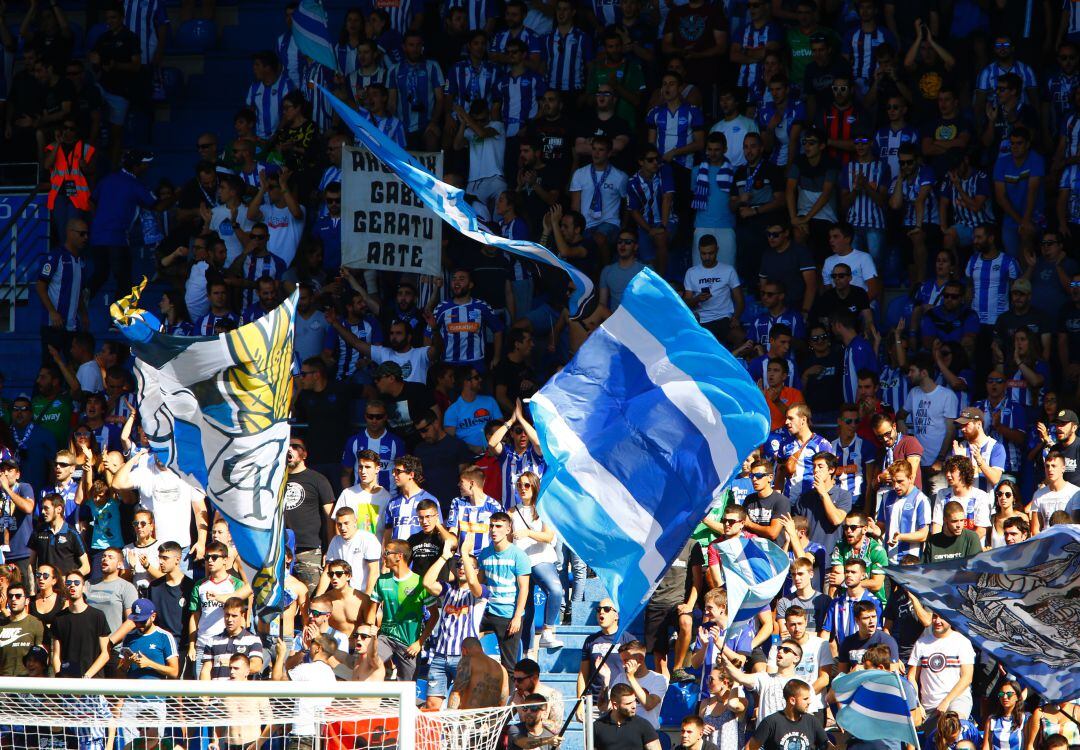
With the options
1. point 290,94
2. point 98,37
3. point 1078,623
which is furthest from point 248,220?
point 1078,623

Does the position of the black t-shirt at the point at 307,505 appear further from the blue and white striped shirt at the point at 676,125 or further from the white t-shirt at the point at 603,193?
the blue and white striped shirt at the point at 676,125

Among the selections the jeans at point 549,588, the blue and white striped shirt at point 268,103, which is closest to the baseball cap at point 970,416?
the jeans at point 549,588

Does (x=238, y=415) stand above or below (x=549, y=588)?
above

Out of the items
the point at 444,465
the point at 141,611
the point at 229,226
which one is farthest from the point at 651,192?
the point at 141,611

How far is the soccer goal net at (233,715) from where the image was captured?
9609 millimetres

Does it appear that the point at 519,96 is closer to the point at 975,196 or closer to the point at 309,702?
the point at 975,196

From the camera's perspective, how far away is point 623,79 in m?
19.5

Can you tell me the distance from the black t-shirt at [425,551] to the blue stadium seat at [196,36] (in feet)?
29.9

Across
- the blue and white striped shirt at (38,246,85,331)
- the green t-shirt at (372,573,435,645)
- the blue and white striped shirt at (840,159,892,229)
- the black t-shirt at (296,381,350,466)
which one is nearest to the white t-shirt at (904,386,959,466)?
the blue and white striped shirt at (840,159,892,229)

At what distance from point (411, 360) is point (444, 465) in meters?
1.52

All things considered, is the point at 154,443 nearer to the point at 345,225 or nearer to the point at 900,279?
the point at 345,225

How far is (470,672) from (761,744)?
7.01ft

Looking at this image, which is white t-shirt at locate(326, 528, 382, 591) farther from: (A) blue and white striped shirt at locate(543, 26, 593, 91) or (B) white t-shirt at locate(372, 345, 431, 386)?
(A) blue and white striped shirt at locate(543, 26, 593, 91)

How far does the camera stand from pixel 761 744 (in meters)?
13.6
